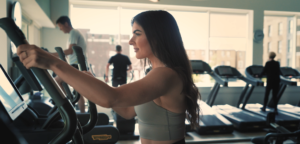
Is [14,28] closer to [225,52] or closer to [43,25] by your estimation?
[43,25]

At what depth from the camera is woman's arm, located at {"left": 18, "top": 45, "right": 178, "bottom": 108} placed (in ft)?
1.79

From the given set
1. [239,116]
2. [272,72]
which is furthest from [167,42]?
[272,72]

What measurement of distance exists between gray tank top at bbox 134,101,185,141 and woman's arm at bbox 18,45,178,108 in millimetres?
129

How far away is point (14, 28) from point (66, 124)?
0.32m

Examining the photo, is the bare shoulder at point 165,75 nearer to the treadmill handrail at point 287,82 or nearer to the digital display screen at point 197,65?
the digital display screen at point 197,65

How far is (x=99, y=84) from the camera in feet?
2.12

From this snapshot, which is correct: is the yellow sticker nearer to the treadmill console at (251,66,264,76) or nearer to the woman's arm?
the woman's arm

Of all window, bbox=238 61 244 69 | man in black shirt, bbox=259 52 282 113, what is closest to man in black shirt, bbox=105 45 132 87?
man in black shirt, bbox=259 52 282 113

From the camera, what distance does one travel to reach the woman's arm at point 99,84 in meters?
0.55

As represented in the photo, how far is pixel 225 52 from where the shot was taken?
6301mm

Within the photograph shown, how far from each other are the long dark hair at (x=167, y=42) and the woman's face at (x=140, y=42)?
14 millimetres

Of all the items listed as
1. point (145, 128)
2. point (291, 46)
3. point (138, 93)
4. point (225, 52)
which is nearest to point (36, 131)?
point (145, 128)

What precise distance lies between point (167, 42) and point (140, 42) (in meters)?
0.12

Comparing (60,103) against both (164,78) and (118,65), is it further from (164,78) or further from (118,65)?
(118,65)
